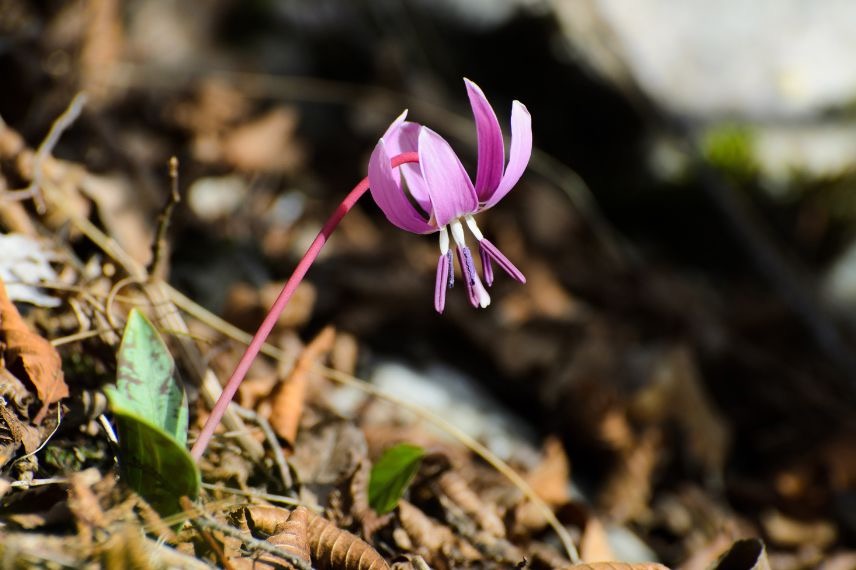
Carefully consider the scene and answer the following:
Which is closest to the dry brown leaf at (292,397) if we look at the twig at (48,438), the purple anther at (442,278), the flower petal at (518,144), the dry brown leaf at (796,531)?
the twig at (48,438)

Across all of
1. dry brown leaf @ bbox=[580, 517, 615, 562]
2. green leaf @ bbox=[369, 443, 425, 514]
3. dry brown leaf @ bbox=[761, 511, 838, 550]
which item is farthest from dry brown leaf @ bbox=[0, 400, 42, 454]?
dry brown leaf @ bbox=[761, 511, 838, 550]

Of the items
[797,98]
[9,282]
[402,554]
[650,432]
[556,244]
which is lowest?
[402,554]

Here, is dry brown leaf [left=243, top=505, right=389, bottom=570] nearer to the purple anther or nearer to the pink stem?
the pink stem

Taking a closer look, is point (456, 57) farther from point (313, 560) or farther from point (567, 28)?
point (313, 560)

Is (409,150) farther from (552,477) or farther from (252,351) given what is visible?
(552,477)

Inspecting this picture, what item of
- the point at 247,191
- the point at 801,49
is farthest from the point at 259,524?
the point at 801,49
